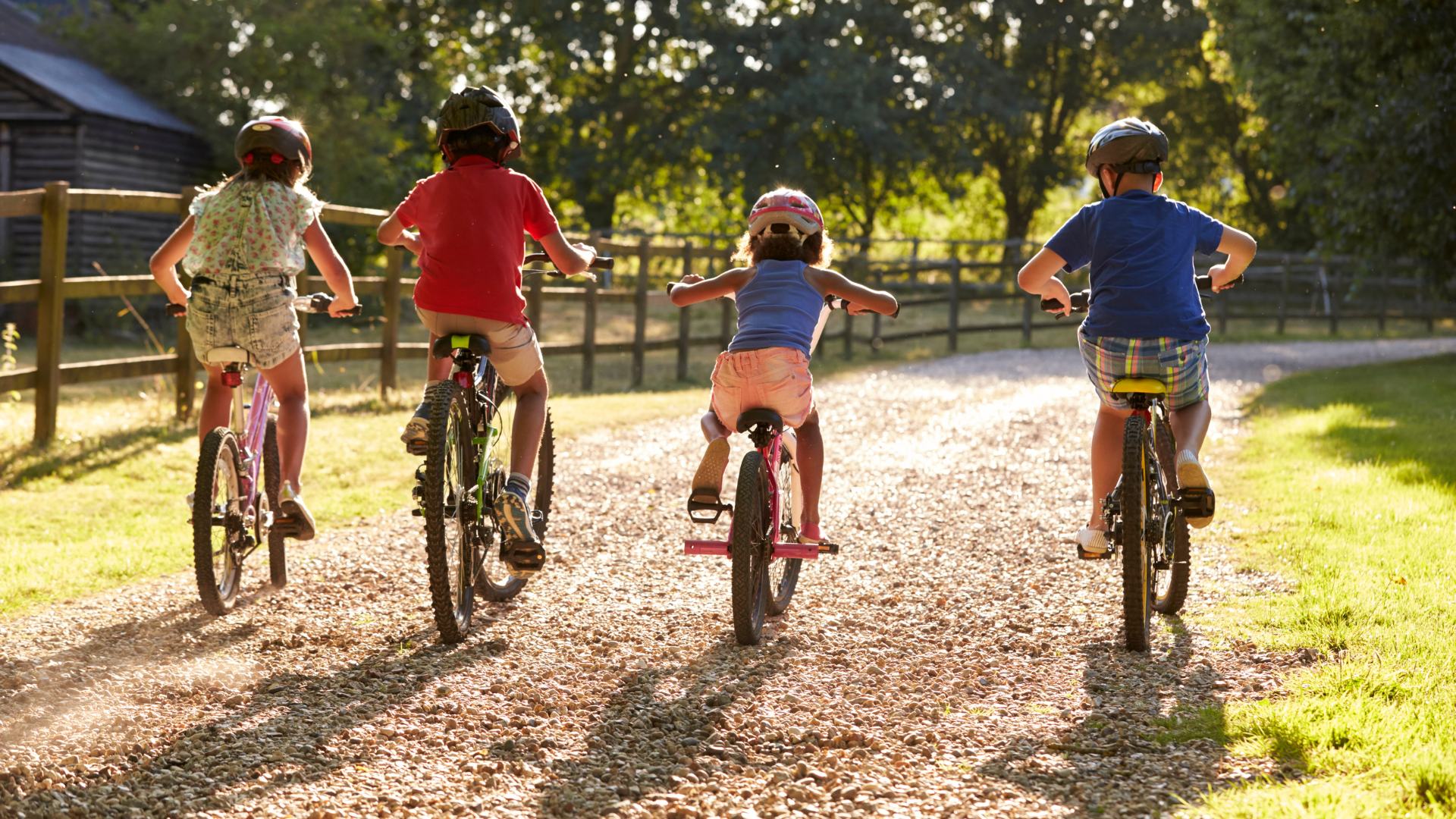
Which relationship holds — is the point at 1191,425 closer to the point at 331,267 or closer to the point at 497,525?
the point at 497,525

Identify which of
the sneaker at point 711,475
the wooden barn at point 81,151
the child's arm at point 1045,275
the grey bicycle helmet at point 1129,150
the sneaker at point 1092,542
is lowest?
the sneaker at point 1092,542

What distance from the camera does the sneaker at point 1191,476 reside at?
15.8 feet

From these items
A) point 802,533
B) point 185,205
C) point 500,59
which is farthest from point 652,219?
point 802,533

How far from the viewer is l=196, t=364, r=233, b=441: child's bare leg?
529cm

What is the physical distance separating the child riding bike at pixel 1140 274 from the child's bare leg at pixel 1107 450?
0.33ft

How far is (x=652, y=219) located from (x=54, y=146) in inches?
1144

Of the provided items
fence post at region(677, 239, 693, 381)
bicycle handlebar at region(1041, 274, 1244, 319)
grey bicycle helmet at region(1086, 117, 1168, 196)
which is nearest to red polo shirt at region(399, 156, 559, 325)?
bicycle handlebar at region(1041, 274, 1244, 319)

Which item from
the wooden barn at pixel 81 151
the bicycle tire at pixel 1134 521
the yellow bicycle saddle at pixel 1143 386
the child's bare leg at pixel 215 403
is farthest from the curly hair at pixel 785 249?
the wooden barn at pixel 81 151

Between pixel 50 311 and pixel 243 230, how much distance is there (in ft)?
13.8

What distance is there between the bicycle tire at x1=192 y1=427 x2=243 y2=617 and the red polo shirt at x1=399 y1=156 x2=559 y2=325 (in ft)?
2.72

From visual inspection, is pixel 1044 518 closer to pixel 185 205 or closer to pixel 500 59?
pixel 185 205

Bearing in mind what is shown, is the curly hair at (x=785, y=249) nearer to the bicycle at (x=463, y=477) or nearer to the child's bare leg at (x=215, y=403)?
the bicycle at (x=463, y=477)

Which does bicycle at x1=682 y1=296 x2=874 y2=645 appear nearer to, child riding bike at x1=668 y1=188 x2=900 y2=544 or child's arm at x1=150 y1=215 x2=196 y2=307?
child riding bike at x1=668 y1=188 x2=900 y2=544

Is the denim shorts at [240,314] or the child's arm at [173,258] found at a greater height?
the child's arm at [173,258]
